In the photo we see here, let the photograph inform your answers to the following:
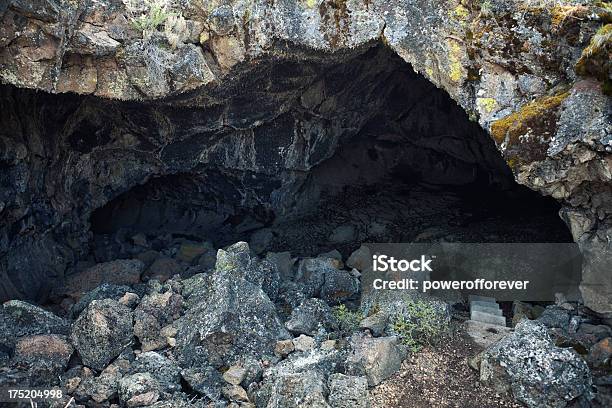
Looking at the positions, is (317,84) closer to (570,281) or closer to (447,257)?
(447,257)

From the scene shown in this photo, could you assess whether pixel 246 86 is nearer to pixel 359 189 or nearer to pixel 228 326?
pixel 228 326

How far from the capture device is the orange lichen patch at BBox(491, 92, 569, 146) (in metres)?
7.31

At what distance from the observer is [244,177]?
13.9m

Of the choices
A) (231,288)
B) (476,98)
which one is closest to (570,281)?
(476,98)

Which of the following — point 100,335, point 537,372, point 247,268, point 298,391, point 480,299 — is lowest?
point 298,391

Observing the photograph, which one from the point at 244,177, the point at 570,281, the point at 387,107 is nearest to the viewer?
the point at 570,281

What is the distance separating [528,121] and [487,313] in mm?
3350

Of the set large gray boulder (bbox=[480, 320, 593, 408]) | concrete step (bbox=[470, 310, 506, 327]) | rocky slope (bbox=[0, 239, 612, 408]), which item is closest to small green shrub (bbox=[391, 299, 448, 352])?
rocky slope (bbox=[0, 239, 612, 408])

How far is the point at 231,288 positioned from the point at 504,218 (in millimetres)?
8526

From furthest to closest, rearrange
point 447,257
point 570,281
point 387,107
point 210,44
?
point 387,107, point 447,257, point 570,281, point 210,44

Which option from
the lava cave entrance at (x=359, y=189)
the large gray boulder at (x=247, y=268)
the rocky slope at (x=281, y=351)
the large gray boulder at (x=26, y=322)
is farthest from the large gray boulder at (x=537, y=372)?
the large gray boulder at (x=26, y=322)

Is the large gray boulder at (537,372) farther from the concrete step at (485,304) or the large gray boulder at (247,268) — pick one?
the large gray boulder at (247,268)

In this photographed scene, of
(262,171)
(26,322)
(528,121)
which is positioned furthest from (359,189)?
(26,322)

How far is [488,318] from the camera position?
891 centimetres
